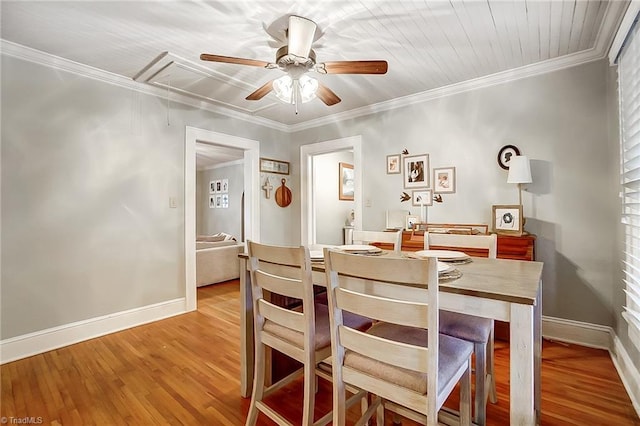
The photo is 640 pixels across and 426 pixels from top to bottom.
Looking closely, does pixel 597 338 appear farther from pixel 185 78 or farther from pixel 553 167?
pixel 185 78

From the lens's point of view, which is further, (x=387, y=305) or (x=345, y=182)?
(x=345, y=182)

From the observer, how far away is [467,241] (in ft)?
6.02

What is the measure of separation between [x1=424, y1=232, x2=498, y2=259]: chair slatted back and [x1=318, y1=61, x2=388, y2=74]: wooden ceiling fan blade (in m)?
1.10

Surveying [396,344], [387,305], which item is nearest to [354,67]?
[387,305]

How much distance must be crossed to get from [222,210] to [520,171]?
6665 mm

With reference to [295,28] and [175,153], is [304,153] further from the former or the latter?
[295,28]

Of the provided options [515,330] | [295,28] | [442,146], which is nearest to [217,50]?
[295,28]

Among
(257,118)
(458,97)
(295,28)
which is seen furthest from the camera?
(257,118)

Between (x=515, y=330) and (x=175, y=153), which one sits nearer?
(x=515, y=330)

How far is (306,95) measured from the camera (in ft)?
6.96

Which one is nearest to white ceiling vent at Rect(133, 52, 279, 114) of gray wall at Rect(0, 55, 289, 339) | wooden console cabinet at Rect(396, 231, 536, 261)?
gray wall at Rect(0, 55, 289, 339)

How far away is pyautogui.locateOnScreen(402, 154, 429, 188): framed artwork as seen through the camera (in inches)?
130

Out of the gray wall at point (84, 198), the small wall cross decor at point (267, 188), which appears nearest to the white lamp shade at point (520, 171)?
the small wall cross decor at point (267, 188)

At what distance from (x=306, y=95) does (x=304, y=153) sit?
230 centimetres
